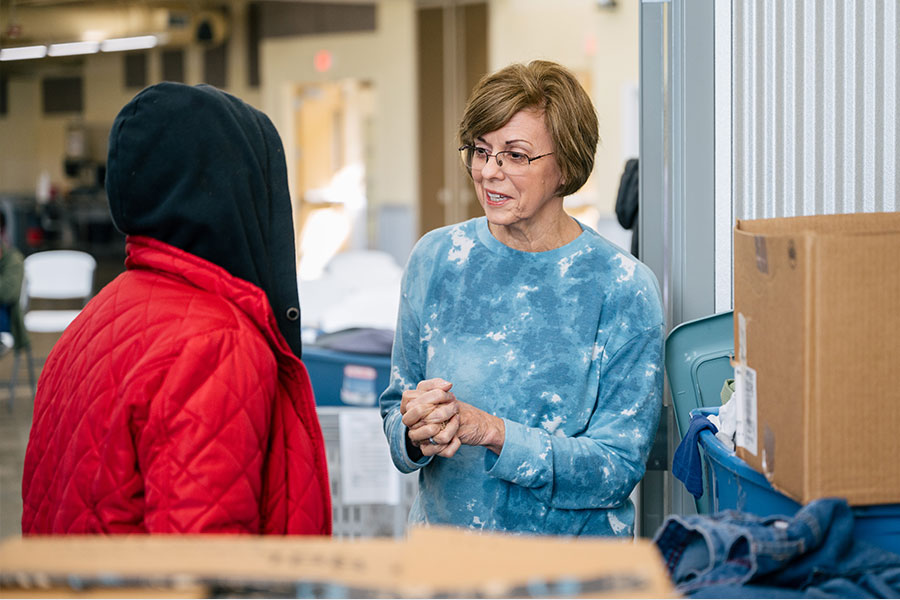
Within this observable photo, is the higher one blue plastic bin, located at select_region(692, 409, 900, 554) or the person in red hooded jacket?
the person in red hooded jacket

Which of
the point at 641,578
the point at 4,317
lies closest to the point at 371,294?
the point at 4,317

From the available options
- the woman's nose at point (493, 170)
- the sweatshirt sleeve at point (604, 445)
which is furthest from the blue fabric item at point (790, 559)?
the woman's nose at point (493, 170)

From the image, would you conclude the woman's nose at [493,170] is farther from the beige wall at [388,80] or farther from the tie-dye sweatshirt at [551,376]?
the beige wall at [388,80]

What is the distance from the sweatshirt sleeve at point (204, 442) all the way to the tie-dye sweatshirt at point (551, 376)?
0.56 m

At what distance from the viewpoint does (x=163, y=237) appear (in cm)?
135

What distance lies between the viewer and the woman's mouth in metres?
1.83

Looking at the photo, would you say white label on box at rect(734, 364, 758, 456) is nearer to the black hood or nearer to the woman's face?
the woman's face

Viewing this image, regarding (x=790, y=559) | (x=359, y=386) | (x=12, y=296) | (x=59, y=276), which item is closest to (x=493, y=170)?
(x=790, y=559)

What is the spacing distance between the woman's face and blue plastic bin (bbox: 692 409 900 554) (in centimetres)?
52

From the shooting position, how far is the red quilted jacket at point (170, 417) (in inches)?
47.1

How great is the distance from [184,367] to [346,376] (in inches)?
76.1

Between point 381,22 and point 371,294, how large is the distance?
6.60 meters

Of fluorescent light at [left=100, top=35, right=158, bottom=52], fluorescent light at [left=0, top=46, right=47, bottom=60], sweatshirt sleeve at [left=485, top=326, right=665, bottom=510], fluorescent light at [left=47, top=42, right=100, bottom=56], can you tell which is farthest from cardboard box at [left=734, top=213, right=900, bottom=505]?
fluorescent light at [left=47, top=42, right=100, bottom=56]

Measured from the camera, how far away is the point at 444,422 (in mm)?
1632
